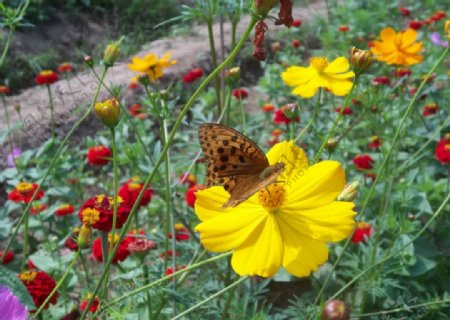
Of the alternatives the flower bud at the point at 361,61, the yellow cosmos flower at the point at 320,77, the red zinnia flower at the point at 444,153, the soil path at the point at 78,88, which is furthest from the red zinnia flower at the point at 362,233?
the soil path at the point at 78,88

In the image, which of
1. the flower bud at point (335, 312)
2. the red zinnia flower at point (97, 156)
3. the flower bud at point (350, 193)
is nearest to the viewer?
the flower bud at point (335, 312)

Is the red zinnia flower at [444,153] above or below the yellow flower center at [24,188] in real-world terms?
above

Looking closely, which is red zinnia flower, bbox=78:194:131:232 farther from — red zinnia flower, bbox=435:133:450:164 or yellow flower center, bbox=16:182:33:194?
red zinnia flower, bbox=435:133:450:164

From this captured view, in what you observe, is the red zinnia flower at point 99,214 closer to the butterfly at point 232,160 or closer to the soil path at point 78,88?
the butterfly at point 232,160

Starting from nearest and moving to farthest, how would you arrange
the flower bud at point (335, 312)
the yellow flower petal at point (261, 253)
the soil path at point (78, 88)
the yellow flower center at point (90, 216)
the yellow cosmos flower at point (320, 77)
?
the flower bud at point (335, 312)
the yellow flower petal at point (261, 253)
the yellow flower center at point (90, 216)
the yellow cosmos flower at point (320, 77)
the soil path at point (78, 88)

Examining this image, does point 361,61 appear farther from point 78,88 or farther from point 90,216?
point 78,88

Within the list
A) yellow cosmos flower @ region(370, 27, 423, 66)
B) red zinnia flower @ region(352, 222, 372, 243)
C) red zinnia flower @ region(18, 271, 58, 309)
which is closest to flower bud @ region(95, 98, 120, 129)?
red zinnia flower @ region(18, 271, 58, 309)

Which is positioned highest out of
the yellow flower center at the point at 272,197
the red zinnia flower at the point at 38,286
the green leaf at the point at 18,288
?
the yellow flower center at the point at 272,197

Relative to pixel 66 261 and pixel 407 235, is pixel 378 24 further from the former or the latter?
pixel 66 261

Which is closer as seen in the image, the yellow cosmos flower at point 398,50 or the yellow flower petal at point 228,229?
the yellow flower petal at point 228,229
